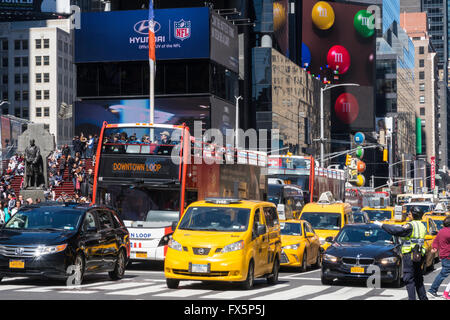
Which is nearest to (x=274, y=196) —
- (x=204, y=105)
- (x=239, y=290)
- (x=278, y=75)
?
(x=239, y=290)

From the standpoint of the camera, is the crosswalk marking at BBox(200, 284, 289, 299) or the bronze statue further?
the bronze statue

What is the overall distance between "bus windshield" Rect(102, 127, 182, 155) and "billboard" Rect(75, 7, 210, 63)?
149 feet

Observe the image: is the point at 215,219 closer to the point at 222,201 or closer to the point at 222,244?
the point at 222,201

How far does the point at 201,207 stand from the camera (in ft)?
60.9

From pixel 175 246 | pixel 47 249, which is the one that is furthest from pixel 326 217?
pixel 47 249

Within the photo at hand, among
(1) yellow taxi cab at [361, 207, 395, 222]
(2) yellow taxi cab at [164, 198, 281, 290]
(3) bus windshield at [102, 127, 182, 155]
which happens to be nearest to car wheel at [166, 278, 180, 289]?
(2) yellow taxi cab at [164, 198, 281, 290]

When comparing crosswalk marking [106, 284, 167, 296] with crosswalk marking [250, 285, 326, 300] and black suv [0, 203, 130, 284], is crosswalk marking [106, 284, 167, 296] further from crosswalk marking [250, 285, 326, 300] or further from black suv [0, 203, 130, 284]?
crosswalk marking [250, 285, 326, 300]

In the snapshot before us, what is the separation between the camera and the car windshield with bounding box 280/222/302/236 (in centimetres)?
2503

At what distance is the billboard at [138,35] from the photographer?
69.4 meters

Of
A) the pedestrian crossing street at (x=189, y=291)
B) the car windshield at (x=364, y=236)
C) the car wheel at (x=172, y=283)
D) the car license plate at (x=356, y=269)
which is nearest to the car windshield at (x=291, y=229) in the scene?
the car windshield at (x=364, y=236)

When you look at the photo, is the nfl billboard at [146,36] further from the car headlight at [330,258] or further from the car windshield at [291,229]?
the car headlight at [330,258]

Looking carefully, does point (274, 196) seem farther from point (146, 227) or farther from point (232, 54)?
point (232, 54)

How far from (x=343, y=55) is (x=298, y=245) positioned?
103 metres

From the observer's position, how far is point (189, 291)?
1698cm
